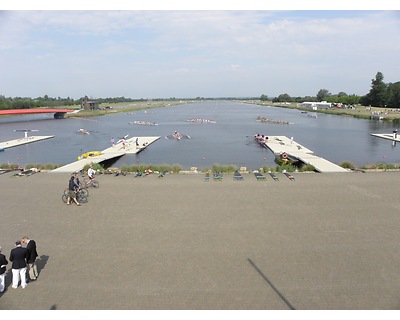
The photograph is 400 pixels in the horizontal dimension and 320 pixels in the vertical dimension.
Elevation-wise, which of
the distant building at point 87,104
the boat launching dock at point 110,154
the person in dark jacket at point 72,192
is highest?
the distant building at point 87,104

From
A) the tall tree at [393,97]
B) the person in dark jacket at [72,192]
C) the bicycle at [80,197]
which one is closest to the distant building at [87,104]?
the tall tree at [393,97]

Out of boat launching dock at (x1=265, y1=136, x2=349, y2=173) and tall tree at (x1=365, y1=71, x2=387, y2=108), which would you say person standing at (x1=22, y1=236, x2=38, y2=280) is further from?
tall tree at (x1=365, y1=71, x2=387, y2=108)

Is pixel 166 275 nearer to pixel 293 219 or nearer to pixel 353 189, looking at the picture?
pixel 293 219

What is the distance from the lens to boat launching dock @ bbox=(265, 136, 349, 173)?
22109 millimetres

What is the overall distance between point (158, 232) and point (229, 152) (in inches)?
1068

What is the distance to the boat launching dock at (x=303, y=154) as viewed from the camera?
870 inches

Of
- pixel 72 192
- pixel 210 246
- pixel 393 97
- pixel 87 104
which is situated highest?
pixel 393 97

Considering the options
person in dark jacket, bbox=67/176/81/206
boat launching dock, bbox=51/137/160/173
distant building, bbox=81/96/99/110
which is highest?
distant building, bbox=81/96/99/110

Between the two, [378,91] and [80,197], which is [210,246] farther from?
[378,91]

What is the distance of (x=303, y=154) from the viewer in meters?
30.7

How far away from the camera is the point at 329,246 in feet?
33.3

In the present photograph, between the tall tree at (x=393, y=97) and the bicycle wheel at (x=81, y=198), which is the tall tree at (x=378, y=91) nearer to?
the tall tree at (x=393, y=97)

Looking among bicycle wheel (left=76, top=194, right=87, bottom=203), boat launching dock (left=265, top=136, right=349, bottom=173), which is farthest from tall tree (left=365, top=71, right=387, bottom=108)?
bicycle wheel (left=76, top=194, right=87, bottom=203)

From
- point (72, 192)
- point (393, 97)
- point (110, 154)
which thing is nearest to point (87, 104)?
point (110, 154)
